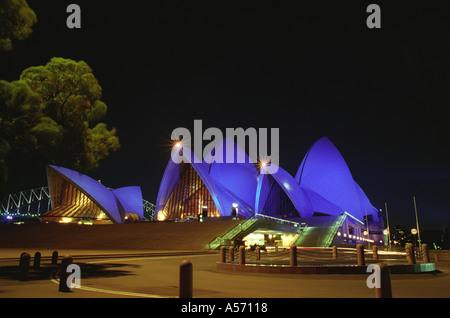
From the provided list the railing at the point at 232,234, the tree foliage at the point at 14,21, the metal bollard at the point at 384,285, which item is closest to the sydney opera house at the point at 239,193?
the railing at the point at 232,234

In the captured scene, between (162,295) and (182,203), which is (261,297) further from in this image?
(182,203)

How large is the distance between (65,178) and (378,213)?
155 ft

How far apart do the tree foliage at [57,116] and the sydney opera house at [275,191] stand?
30852 millimetres

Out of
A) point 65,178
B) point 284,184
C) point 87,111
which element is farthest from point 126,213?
point 87,111

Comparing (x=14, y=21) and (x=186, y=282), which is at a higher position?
(x=14, y=21)

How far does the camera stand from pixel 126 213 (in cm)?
5250

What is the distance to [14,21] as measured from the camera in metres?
8.09

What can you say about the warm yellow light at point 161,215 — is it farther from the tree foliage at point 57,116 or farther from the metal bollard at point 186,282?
the metal bollard at point 186,282

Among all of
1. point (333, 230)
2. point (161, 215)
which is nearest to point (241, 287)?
point (333, 230)

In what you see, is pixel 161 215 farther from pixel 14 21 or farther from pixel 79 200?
pixel 14 21

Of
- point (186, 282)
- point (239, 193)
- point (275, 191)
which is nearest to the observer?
point (186, 282)

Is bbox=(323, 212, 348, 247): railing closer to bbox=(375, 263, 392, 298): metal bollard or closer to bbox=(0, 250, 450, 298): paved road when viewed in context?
bbox=(0, 250, 450, 298): paved road

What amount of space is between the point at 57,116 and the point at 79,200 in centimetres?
3854

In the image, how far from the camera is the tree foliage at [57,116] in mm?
8273
